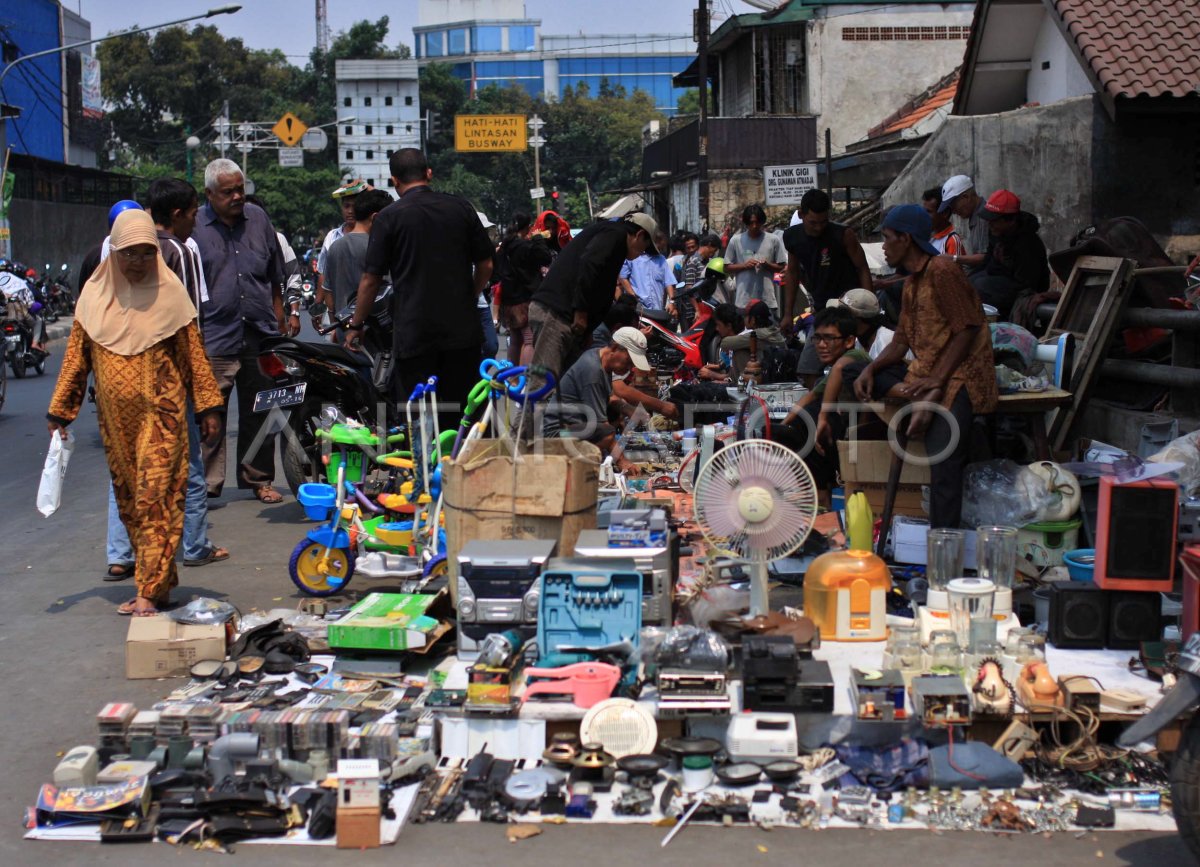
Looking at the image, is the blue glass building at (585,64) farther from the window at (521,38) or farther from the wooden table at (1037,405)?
the wooden table at (1037,405)

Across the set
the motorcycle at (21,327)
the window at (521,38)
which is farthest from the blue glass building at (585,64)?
the motorcycle at (21,327)

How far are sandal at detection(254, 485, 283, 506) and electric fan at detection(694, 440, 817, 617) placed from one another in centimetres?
450

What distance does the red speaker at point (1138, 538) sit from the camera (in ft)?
16.8

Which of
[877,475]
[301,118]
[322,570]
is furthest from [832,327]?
[301,118]

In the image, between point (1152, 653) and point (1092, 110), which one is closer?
point (1152, 653)

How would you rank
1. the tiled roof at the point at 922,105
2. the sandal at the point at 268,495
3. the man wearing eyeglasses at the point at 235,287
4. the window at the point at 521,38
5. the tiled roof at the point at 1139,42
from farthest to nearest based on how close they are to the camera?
the window at the point at 521,38, the tiled roof at the point at 922,105, the tiled roof at the point at 1139,42, the sandal at the point at 268,495, the man wearing eyeglasses at the point at 235,287

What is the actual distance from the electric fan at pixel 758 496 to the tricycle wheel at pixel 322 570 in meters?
2.09

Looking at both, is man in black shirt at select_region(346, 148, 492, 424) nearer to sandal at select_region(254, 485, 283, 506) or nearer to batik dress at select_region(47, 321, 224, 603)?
batik dress at select_region(47, 321, 224, 603)

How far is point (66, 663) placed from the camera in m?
5.84

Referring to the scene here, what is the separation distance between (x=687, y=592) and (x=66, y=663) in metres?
2.79

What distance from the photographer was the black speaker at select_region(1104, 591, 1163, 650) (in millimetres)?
5164

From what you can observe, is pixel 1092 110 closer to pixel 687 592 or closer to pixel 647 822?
pixel 687 592

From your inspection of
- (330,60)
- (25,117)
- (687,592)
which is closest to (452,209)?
(687,592)

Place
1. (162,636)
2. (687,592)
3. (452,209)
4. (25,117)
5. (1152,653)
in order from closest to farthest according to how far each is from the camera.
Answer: (1152,653) < (162,636) < (687,592) < (452,209) < (25,117)
